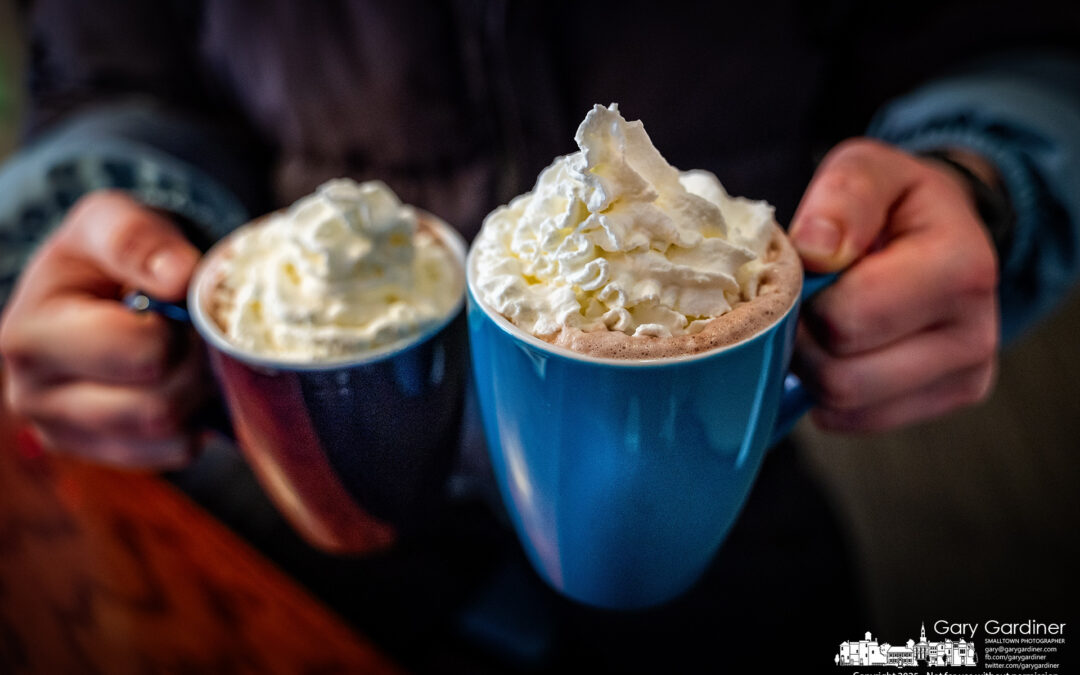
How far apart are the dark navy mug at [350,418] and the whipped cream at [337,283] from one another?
0.01m

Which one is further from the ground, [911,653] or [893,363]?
[893,363]

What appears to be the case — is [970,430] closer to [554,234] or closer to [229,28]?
[554,234]

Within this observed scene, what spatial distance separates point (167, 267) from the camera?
54 centimetres

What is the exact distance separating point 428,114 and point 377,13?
0.13 m

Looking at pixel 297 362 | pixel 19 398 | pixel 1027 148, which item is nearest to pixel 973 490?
pixel 1027 148

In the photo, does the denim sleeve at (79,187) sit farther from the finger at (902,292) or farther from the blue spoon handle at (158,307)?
the finger at (902,292)

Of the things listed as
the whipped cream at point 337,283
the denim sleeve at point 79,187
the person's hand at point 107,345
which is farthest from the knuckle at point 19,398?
the whipped cream at point 337,283

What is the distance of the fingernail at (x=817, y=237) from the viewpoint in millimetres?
455

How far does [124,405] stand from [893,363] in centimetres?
66

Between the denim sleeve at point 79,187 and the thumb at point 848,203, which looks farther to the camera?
the denim sleeve at point 79,187

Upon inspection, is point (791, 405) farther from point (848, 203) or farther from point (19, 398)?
point (19, 398)

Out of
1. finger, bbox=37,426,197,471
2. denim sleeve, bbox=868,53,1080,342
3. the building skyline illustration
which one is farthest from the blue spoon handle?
denim sleeve, bbox=868,53,1080,342

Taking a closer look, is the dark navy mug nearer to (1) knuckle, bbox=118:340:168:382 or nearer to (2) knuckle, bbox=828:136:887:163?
(1) knuckle, bbox=118:340:168:382

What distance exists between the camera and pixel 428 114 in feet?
2.74
